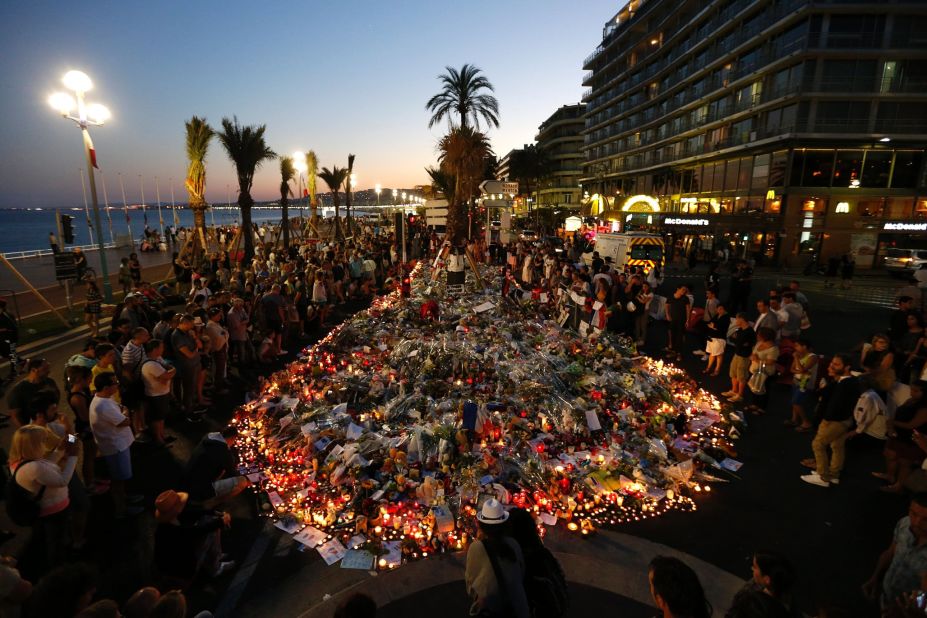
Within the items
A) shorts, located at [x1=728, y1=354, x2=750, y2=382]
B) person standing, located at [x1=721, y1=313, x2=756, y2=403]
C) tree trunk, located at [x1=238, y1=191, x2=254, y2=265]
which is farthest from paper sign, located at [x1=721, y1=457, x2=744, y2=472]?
tree trunk, located at [x1=238, y1=191, x2=254, y2=265]

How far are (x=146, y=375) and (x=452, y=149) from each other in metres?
23.4

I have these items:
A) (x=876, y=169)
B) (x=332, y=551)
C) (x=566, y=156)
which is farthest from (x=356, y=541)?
(x=566, y=156)

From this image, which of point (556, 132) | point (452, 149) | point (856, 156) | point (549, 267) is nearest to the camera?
→ point (549, 267)

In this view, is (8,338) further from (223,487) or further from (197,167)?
(197,167)

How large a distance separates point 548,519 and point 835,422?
164 inches

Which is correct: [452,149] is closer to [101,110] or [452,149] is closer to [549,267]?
[549,267]

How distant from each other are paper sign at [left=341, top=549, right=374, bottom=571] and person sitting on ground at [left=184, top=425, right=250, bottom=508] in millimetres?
1398

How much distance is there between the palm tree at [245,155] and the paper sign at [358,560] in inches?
864

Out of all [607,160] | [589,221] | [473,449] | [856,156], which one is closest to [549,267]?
[473,449]

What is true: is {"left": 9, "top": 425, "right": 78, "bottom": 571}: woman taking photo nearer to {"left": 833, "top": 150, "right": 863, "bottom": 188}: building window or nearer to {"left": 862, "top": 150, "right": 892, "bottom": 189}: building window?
{"left": 833, "top": 150, "right": 863, "bottom": 188}: building window

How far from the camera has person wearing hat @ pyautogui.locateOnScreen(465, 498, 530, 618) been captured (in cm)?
298

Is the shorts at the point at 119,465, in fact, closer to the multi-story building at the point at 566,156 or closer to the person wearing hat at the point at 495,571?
the person wearing hat at the point at 495,571

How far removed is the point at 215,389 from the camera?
29.7 ft

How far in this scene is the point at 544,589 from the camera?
318 cm
